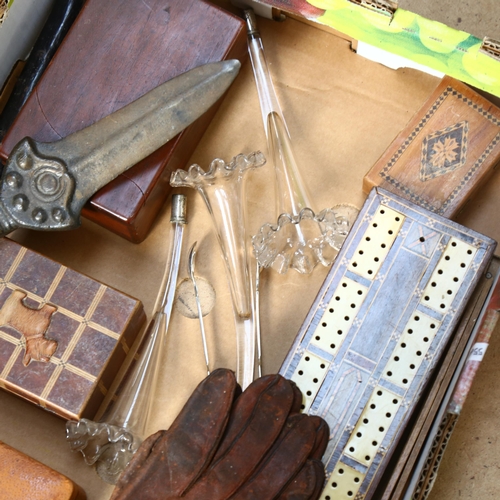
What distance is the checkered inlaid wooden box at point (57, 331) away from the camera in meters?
0.90

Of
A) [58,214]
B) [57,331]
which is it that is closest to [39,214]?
[58,214]

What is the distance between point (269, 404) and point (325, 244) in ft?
0.85

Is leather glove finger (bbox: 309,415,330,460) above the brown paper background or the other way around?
the other way around

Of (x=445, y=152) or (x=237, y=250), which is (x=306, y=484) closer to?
(x=237, y=250)

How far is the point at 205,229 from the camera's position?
1.03 m

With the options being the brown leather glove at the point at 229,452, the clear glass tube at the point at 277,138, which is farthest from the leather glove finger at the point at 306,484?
the clear glass tube at the point at 277,138

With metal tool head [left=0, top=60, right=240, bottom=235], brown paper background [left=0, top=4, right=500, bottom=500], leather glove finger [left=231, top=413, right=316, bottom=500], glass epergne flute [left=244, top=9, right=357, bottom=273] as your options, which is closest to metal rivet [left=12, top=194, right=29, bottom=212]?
metal tool head [left=0, top=60, right=240, bottom=235]

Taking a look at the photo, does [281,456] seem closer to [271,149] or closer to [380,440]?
[380,440]

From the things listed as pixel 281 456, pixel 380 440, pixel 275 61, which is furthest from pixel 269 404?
pixel 275 61

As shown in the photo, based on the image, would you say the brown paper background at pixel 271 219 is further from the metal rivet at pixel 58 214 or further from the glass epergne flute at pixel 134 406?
the metal rivet at pixel 58 214

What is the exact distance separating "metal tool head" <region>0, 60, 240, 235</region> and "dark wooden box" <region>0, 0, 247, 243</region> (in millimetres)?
26

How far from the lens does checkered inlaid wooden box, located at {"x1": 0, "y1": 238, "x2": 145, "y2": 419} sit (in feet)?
2.94

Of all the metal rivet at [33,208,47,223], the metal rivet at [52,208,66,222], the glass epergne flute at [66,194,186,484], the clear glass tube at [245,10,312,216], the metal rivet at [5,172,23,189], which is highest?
the clear glass tube at [245,10,312,216]

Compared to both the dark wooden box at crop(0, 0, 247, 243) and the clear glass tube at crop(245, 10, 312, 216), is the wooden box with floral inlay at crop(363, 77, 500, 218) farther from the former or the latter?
the dark wooden box at crop(0, 0, 247, 243)
